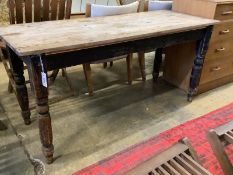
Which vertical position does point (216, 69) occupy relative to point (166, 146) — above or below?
above

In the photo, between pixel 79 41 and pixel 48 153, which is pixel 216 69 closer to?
pixel 79 41

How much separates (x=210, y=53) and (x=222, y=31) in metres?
0.21

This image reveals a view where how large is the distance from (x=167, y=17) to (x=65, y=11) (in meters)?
0.87

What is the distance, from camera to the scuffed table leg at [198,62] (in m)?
2.12

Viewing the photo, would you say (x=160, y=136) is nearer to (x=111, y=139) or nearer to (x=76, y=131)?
(x=111, y=139)

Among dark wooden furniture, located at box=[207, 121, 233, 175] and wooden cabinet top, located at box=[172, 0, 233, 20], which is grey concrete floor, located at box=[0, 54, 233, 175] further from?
wooden cabinet top, located at box=[172, 0, 233, 20]

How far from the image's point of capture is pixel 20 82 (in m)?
1.86

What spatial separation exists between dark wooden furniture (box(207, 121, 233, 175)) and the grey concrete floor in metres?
0.66

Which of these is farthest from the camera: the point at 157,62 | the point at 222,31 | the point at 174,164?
the point at 157,62

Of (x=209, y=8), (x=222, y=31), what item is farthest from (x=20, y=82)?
(x=222, y=31)

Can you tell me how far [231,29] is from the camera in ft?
7.87

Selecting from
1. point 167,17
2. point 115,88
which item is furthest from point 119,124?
point 167,17

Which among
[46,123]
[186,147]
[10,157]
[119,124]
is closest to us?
[186,147]

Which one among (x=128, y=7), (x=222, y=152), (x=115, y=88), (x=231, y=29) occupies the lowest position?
(x=115, y=88)
